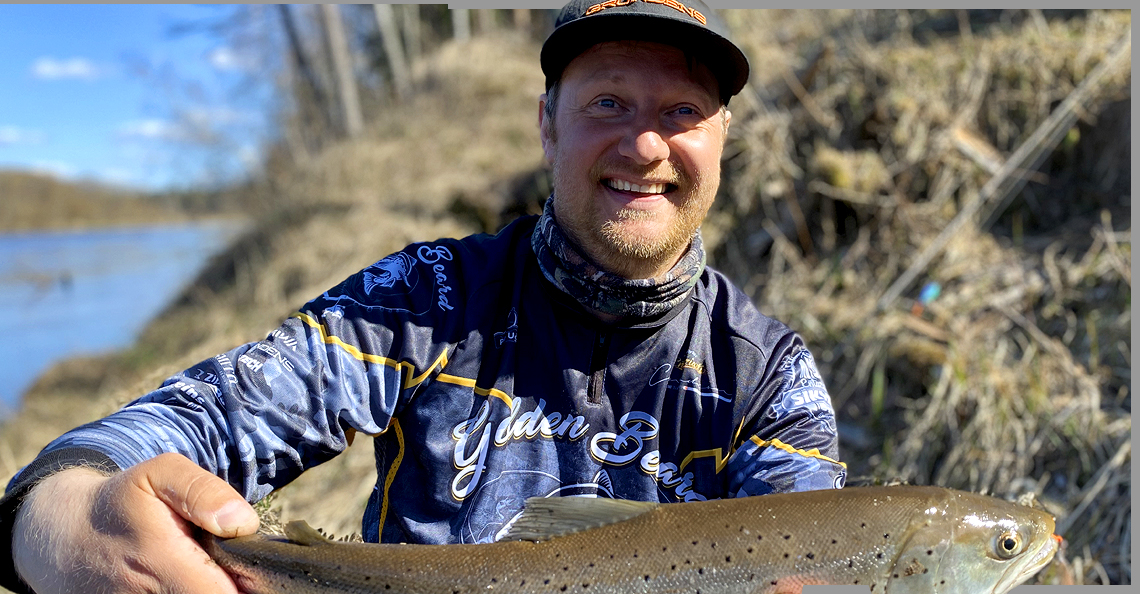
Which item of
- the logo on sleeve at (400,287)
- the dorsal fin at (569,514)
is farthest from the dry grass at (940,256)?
the dorsal fin at (569,514)

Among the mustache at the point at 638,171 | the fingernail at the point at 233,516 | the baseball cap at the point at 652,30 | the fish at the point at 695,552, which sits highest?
the baseball cap at the point at 652,30

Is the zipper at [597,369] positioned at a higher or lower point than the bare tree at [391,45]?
higher

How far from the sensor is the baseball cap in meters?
2.87

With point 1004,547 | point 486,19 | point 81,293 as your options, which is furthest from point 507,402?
point 81,293

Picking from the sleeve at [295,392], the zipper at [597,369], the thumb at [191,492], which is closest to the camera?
the thumb at [191,492]

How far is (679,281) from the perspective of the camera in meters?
2.92

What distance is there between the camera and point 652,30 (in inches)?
115

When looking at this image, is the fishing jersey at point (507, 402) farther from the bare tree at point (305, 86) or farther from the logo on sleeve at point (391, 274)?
the bare tree at point (305, 86)

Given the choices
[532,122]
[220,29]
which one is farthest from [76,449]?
[220,29]

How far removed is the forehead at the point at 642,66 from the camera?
2957 millimetres

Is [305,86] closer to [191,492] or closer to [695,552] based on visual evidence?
[191,492]

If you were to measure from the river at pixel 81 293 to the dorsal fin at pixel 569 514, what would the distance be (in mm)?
15388

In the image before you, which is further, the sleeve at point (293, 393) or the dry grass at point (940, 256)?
the dry grass at point (940, 256)

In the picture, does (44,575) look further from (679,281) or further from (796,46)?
(796,46)
